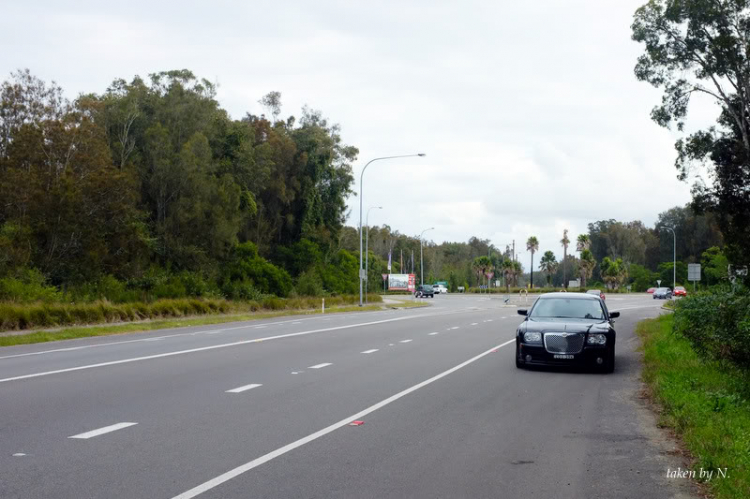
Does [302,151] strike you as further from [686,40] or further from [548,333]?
[548,333]

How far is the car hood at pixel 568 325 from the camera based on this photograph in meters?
14.1

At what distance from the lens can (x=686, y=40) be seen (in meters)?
34.1

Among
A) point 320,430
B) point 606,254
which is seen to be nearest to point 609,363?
point 320,430

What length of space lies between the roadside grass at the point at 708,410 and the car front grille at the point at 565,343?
1326mm

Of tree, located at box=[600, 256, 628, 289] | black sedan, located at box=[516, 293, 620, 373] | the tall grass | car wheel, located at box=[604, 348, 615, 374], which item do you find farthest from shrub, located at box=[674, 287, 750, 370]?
tree, located at box=[600, 256, 628, 289]

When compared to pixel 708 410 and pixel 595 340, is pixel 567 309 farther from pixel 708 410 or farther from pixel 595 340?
pixel 708 410

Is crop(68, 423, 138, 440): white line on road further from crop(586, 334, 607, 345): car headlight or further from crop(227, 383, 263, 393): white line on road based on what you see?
crop(586, 334, 607, 345): car headlight

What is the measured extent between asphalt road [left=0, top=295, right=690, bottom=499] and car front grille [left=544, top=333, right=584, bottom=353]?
61cm

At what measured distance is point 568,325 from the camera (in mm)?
14273

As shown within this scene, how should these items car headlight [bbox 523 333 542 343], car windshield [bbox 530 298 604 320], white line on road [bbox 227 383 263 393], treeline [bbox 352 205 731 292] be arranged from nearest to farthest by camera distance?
1. white line on road [bbox 227 383 263 393]
2. car headlight [bbox 523 333 542 343]
3. car windshield [bbox 530 298 604 320]
4. treeline [bbox 352 205 731 292]

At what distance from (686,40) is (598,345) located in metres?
25.0

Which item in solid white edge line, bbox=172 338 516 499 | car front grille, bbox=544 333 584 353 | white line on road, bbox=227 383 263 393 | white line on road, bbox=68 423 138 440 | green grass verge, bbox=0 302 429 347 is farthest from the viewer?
green grass verge, bbox=0 302 429 347

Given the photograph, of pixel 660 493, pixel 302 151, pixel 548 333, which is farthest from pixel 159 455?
pixel 302 151

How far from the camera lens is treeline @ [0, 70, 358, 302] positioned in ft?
119
